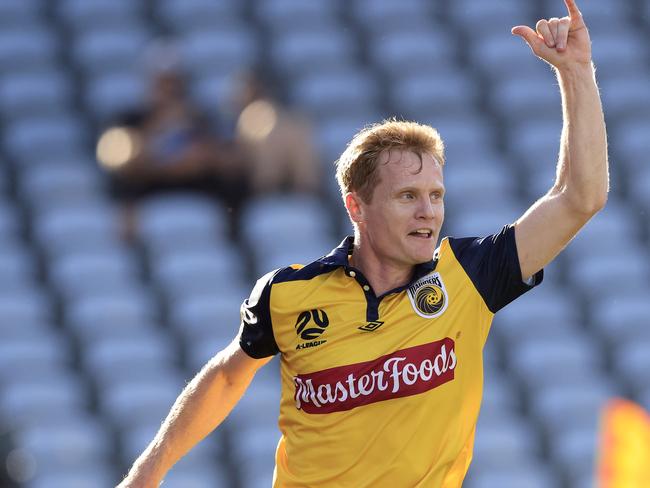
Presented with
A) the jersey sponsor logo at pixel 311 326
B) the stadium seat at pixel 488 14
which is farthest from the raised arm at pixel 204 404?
the stadium seat at pixel 488 14

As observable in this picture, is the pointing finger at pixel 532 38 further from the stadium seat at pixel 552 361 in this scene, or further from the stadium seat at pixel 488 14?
the stadium seat at pixel 488 14

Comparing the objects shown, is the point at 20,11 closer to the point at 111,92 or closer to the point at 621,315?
the point at 111,92

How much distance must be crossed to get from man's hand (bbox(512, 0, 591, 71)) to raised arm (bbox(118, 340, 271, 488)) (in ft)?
4.70

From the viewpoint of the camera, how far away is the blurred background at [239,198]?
9.18 m

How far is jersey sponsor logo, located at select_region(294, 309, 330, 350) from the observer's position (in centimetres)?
441

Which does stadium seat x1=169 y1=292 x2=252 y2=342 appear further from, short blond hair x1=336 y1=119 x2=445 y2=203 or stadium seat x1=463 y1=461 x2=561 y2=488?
short blond hair x1=336 y1=119 x2=445 y2=203

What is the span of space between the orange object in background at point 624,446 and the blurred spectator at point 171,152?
10.3ft

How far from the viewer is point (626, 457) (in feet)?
24.6

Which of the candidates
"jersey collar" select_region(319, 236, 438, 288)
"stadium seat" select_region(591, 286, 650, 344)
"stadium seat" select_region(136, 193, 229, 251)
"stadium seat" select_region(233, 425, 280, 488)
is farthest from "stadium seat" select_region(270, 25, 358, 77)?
"jersey collar" select_region(319, 236, 438, 288)

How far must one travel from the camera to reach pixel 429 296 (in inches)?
173

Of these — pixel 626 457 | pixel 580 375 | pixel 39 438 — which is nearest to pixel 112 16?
pixel 39 438

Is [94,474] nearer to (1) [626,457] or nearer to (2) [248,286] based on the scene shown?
(2) [248,286]

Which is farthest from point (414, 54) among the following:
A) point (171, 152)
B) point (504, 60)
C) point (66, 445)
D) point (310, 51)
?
point (66, 445)

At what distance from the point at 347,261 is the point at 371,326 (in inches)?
11.9
